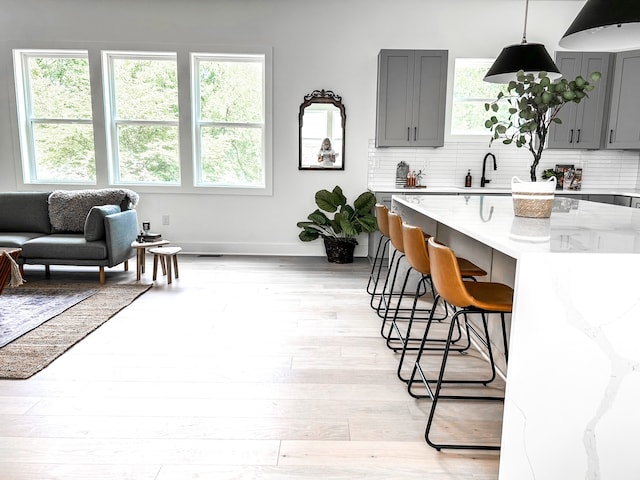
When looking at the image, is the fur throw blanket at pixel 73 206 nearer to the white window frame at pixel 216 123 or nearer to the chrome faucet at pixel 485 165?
the white window frame at pixel 216 123

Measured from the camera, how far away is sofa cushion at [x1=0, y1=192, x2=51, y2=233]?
4.77 m

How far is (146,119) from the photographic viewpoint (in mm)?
5789

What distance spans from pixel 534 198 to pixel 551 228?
36cm

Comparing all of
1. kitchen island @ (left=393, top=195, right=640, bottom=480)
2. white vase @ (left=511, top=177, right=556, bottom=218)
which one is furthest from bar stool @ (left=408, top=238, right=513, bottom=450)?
white vase @ (left=511, top=177, right=556, bottom=218)

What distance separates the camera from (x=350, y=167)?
19.0ft

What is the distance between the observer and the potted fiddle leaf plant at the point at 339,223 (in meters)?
5.33

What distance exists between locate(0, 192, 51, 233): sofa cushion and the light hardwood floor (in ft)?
6.35

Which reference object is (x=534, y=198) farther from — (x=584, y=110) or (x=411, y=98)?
(x=584, y=110)

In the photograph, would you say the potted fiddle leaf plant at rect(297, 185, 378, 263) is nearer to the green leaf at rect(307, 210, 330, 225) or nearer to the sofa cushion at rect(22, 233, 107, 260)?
the green leaf at rect(307, 210, 330, 225)

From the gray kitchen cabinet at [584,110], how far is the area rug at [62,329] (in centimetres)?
494

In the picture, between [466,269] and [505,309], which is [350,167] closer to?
[466,269]

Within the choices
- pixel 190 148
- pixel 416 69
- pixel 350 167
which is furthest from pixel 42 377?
pixel 416 69

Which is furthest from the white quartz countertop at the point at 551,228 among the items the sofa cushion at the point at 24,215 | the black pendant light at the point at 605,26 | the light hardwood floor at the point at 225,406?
the sofa cushion at the point at 24,215

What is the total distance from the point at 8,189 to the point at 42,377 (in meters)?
4.40
